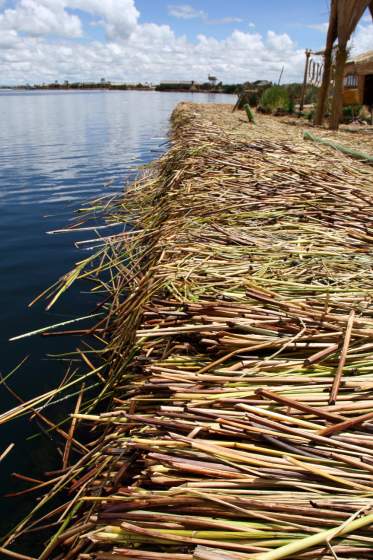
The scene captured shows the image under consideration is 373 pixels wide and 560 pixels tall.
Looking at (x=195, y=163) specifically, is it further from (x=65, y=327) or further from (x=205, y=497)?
(x=205, y=497)

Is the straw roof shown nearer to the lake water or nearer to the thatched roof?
the thatched roof

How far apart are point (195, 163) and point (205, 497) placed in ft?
18.0

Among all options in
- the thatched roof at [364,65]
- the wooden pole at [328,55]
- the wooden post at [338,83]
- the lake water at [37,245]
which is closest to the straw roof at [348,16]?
the wooden post at [338,83]

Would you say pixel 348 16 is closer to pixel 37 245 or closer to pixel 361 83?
pixel 361 83

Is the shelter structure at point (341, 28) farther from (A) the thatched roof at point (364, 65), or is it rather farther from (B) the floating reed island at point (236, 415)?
(B) the floating reed island at point (236, 415)

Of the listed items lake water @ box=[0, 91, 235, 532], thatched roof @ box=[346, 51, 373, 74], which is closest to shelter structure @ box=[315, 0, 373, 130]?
thatched roof @ box=[346, 51, 373, 74]

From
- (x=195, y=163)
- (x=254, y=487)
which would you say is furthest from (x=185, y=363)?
(x=195, y=163)

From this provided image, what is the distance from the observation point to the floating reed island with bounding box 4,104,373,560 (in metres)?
1.26

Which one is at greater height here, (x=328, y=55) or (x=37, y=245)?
(x=328, y=55)

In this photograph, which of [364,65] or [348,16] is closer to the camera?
[348,16]

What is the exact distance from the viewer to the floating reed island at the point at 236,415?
126cm

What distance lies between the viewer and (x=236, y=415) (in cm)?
164

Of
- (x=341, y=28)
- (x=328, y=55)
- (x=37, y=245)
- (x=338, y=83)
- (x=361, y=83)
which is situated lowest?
(x=37, y=245)

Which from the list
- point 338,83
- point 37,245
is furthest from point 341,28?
point 37,245
